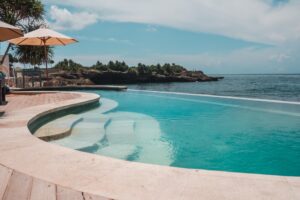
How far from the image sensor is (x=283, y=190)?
7.66 feet

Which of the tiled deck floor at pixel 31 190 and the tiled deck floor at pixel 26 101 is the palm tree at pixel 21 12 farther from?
the tiled deck floor at pixel 31 190

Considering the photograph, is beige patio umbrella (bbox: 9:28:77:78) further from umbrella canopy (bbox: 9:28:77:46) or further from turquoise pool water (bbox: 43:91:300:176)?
turquoise pool water (bbox: 43:91:300:176)

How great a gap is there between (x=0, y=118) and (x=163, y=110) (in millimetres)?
5018

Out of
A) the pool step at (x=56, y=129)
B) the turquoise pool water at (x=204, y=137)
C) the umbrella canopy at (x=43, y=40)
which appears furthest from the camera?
the umbrella canopy at (x=43, y=40)

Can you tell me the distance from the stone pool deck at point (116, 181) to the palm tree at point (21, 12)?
55.2 ft

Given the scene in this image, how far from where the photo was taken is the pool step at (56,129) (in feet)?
17.3

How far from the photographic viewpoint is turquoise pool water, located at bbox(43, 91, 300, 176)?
4.52m

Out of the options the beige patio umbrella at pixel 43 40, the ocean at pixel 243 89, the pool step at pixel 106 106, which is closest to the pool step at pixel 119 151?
the pool step at pixel 106 106

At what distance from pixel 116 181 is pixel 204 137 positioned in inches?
146

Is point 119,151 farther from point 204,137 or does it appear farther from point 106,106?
point 106,106

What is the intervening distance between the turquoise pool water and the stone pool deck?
1547 mm

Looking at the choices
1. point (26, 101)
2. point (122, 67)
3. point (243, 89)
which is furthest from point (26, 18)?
point (122, 67)

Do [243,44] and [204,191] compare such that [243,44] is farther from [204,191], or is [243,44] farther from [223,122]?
[204,191]

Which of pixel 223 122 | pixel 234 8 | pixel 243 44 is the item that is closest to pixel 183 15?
pixel 234 8
